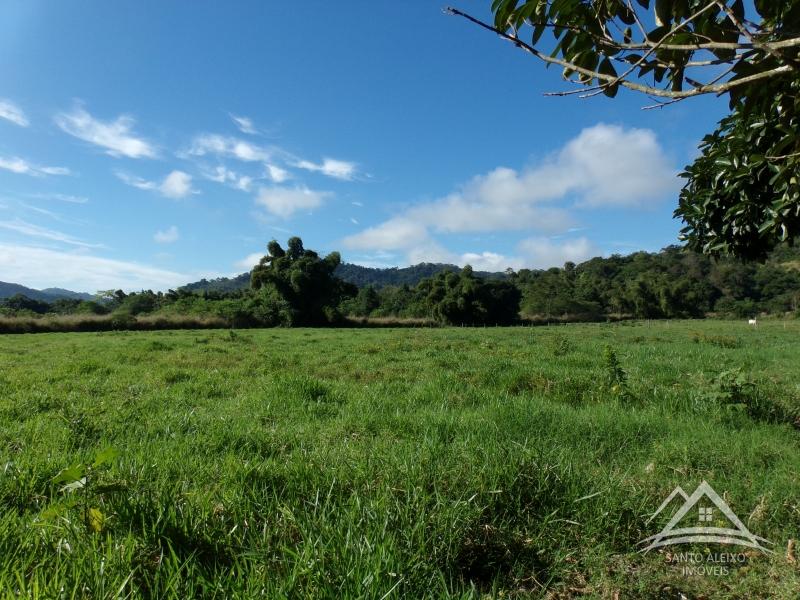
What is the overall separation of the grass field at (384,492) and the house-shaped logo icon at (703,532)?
8 centimetres

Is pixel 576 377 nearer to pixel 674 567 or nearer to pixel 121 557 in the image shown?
pixel 674 567

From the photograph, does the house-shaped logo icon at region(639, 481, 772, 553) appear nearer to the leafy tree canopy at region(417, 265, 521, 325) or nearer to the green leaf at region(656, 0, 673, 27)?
the green leaf at region(656, 0, 673, 27)

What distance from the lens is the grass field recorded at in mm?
1951

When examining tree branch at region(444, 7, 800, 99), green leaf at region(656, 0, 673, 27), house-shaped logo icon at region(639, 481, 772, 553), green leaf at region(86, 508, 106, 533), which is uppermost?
green leaf at region(656, 0, 673, 27)

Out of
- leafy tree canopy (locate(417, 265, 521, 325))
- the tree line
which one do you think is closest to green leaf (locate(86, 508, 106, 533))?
the tree line

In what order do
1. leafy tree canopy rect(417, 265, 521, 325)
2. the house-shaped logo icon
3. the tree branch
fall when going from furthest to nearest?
leafy tree canopy rect(417, 265, 521, 325) → the house-shaped logo icon → the tree branch

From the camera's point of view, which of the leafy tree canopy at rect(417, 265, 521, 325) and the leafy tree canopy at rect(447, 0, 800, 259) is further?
the leafy tree canopy at rect(417, 265, 521, 325)

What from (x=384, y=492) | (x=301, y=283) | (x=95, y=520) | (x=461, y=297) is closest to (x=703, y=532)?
(x=384, y=492)

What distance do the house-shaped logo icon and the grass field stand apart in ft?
0.27

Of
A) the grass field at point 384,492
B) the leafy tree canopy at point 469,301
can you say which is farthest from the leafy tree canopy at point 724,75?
the leafy tree canopy at point 469,301

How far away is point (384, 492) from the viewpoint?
2621 mm

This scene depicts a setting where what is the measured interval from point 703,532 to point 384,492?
1.99 m

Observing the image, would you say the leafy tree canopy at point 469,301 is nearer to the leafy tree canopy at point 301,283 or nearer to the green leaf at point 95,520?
the leafy tree canopy at point 301,283

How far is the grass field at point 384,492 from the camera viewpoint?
1951mm
